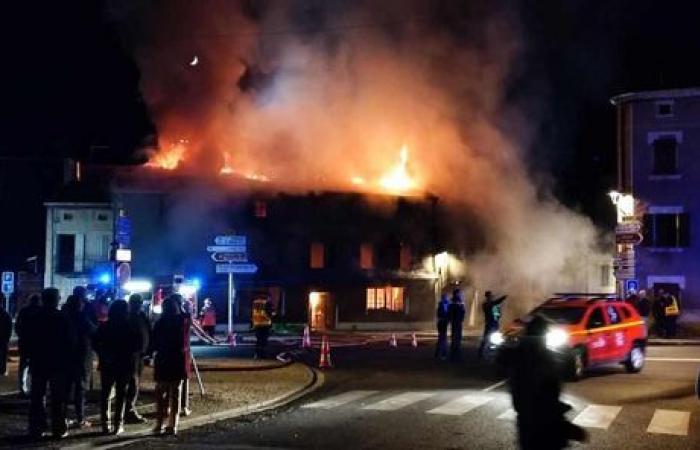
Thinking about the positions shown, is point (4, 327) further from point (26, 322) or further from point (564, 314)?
point (564, 314)

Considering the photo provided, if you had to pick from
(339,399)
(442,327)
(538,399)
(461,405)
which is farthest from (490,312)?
(538,399)

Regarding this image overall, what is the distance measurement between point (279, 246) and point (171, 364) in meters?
30.4

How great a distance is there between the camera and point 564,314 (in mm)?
17609

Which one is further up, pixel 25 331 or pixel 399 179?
pixel 399 179

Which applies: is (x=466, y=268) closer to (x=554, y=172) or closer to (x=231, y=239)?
(x=554, y=172)

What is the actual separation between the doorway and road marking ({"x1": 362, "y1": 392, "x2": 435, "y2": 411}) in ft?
87.6

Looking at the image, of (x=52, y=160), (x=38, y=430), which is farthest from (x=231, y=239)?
(x=52, y=160)

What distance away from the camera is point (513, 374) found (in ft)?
21.2

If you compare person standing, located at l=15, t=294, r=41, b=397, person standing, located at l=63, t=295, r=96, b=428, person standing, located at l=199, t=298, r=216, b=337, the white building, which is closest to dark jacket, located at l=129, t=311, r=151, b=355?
person standing, located at l=63, t=295, r=96, b=428

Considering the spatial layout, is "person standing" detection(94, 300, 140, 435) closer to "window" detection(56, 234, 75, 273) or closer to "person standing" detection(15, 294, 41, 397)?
"person standing" detection(15, 294, 41, 397)

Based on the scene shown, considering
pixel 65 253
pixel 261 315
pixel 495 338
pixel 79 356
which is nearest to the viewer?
pixel 79 356

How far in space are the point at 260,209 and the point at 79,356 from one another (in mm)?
29020

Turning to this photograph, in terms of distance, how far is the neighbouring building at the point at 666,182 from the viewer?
33906 mm

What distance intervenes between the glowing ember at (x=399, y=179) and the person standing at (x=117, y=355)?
26737 millimetres
